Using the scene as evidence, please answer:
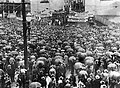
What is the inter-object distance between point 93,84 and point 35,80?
2.72 meters

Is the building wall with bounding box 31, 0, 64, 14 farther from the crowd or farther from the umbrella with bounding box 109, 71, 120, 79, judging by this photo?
the umbrella with bounding box 109, 71, 120, 79

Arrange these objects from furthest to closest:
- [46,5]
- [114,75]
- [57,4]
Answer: [46,5] → [57,4] → [114,75]

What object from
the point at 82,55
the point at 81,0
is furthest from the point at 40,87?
the point at 81,0

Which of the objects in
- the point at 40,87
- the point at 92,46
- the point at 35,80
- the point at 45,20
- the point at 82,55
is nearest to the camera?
the point at 40,87

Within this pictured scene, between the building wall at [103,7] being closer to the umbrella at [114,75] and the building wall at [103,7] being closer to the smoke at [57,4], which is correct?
the smoke at [57,4]

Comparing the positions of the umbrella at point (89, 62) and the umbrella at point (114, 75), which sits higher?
the umbrella at point (89, 62)

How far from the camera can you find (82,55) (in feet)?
52.8

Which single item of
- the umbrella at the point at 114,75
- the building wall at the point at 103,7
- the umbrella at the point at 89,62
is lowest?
the umbrella at the point at 114,75

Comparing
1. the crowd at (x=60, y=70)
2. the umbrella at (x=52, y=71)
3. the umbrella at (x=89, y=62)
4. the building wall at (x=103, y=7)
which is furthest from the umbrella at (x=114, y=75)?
the building wall at (x=103, y=7)

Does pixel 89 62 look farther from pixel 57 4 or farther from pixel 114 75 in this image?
pixel 57 4

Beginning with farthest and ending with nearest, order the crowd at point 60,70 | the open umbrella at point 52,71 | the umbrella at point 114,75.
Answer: the open umbrella at point 52,71
the umbrella at point 114,75
the crowd at point 60,70

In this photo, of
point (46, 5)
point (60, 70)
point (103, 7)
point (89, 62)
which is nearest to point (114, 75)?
point (89, 62)

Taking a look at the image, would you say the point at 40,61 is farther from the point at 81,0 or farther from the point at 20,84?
the point at 81,0

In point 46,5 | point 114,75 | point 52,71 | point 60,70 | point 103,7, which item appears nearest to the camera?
point 114,75
